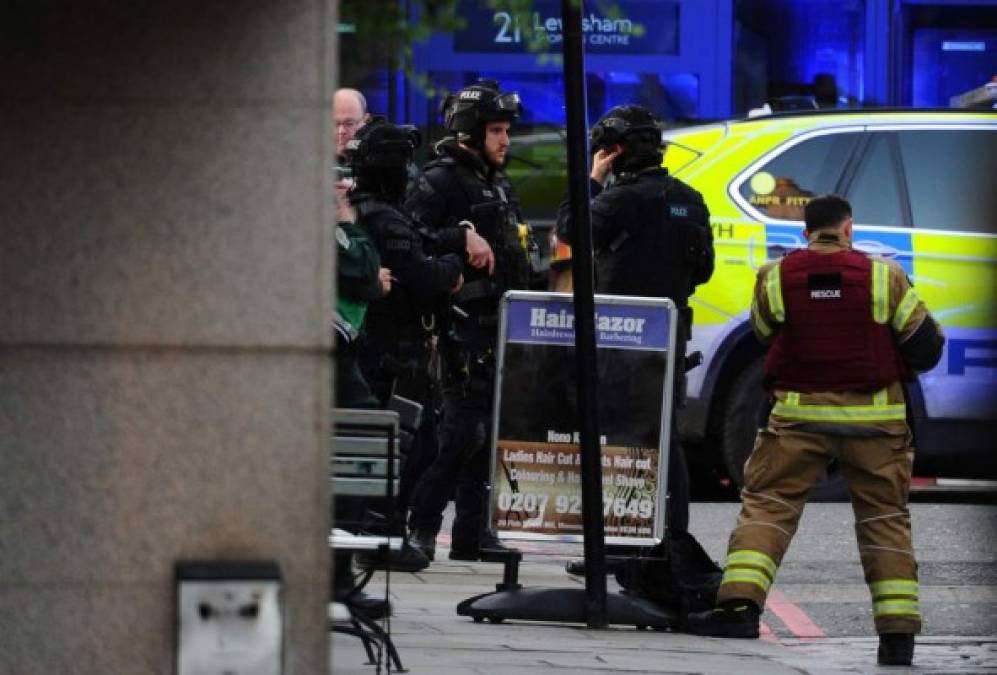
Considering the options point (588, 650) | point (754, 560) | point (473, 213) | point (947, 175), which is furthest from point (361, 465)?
point (947, 175)

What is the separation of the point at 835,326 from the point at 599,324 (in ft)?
3.04

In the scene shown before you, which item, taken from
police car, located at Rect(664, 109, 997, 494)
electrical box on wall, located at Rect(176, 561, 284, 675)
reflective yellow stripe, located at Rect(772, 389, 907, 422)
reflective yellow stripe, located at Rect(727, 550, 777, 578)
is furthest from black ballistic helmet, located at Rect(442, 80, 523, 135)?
electrical box on wall, located at Rect(176, 561, 284, 675)

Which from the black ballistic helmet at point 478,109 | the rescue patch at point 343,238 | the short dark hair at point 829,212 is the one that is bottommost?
the rescue patch at point 343,238

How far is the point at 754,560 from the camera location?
28.7ft

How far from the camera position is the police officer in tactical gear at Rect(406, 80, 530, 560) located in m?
10.2

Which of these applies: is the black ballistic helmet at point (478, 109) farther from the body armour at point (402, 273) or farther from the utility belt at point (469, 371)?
the utility belt at point (469, 371)

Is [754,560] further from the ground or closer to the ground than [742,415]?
closer to the ground

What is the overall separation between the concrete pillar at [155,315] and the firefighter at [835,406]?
3.68 m

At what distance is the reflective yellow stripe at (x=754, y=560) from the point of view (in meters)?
8.73

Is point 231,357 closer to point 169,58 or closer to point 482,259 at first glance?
point 169,58

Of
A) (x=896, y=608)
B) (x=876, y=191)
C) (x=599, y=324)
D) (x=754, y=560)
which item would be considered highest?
(x=876, y=191)

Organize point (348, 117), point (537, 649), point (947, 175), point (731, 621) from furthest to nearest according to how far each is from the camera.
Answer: point (947, 175) → point (348, 117) → point (731, 621) → point (537, 649)

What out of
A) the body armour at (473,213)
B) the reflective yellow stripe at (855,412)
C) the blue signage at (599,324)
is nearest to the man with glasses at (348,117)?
the body armour at (473,213)

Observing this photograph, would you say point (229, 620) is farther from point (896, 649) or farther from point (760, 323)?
point (760, 323)
